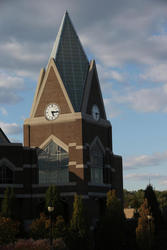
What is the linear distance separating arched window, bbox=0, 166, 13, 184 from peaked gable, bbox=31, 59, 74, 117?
8709mm

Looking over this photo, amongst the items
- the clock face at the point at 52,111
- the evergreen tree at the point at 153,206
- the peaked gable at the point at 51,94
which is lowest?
the evergreen tree at the point at 153,206

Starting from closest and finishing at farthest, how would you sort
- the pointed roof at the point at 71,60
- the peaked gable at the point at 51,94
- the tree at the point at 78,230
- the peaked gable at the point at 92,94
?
the tree at the point at 78,230 < the peaked gable at the point at 51,94 < the peaked gable at the point at 92,94 < the pointed roof at the point at 71,60

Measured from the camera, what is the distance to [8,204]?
2269 inches

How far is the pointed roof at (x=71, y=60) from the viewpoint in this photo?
222ft

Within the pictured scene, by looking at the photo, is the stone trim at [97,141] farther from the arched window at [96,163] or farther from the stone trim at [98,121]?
the stone trim at [98,121]

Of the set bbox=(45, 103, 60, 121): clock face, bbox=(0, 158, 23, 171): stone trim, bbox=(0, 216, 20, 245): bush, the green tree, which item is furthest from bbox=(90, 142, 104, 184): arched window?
bbox=(0, 216, 20, 245): bush

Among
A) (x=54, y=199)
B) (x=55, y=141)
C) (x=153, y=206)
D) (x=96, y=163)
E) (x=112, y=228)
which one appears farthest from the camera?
(x=153, y=206)

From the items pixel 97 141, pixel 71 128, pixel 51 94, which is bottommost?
pixel 97 141

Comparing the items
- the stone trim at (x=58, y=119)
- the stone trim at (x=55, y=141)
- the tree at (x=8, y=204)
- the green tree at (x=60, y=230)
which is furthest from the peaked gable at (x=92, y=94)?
the green tree at (x=60, y=230)

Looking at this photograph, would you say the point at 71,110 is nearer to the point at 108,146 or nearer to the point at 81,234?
the point at 108,146

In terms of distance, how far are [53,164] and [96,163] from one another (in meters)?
5.89

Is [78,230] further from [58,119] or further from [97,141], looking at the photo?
[58,119]

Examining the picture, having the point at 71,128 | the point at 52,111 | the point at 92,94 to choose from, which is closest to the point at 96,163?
the point at 71,128

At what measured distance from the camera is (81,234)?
2132 inches
